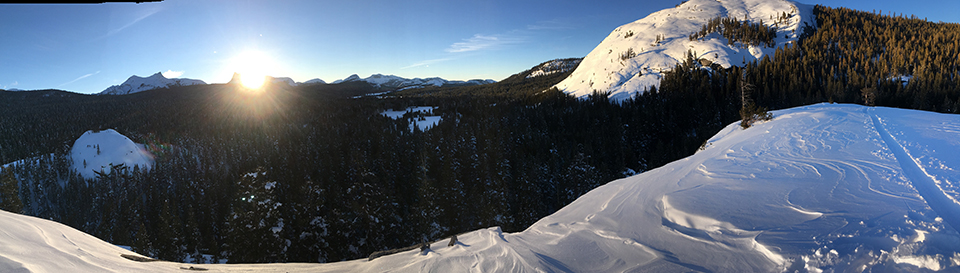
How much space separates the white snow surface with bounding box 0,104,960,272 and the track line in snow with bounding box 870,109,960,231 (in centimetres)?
3

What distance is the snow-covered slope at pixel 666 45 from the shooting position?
3406 inches

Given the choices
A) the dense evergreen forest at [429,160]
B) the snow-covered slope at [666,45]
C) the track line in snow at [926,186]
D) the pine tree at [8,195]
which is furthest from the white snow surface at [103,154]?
the snow-covered slope at [666,45]

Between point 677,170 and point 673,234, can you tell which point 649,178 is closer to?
point 677,170

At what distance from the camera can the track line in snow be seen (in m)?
5.31

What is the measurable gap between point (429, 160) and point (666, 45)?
84.3 meters

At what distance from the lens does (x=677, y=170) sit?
1041cm

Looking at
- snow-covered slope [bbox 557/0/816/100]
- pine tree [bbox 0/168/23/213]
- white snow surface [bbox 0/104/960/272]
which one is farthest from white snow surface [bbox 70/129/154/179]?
snow-covered slope [bbox 557/0/816/100]

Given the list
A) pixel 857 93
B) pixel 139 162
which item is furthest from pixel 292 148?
pixel 857 93

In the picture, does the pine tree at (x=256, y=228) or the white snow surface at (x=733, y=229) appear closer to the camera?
the white snow surface at (x=733, y=229)

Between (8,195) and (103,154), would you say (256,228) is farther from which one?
(103,154)

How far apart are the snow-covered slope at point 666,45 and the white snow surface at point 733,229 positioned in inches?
3293

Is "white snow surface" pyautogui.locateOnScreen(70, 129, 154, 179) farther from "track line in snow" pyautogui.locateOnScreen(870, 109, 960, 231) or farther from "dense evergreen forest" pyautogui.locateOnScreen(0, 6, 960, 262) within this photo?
"track line in snow" pyautogui.locateOnScreen(870, 109, 960, 231)

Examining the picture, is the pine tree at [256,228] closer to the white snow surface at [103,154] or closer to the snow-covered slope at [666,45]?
the white snow surface at [103,154]

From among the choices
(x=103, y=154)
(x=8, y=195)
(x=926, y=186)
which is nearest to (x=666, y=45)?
(x=926, y=186)
